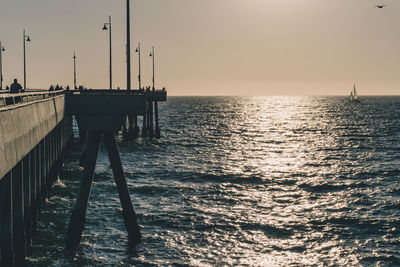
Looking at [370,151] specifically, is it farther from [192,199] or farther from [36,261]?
[36,261]

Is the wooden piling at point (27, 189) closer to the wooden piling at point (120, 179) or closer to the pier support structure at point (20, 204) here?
the pier support structure at point (20, 204)

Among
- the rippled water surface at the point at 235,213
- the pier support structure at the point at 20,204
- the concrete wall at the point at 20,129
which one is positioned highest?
the concrete wall at the point at 20,129

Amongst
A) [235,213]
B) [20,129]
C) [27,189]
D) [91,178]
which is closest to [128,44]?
[235,213]

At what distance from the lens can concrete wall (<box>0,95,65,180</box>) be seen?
37.8 feet

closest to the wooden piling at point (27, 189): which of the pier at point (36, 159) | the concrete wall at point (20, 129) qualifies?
the pier at point (36, 159)

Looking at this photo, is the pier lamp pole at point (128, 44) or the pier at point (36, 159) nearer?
the pier at point (36, 159)

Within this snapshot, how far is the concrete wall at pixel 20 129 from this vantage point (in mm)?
11523

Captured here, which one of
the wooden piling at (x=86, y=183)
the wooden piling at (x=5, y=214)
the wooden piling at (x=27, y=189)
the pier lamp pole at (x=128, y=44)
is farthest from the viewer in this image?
the pier lamp pole at (x=128, y=44)

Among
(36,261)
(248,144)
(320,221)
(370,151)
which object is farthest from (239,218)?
(248,144)

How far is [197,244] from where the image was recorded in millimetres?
18344

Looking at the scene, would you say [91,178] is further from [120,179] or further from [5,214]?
[5,214]

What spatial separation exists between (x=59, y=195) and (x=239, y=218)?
925 centimetres

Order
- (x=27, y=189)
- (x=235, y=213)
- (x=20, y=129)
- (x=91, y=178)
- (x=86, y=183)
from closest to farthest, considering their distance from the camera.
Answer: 1. (x=20, y=129)
2. (x=27, y=189)
3. (x=86, y=183)
4. (x=91, y=178)
5. (x=235, y=213)

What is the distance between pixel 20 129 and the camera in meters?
13.9
